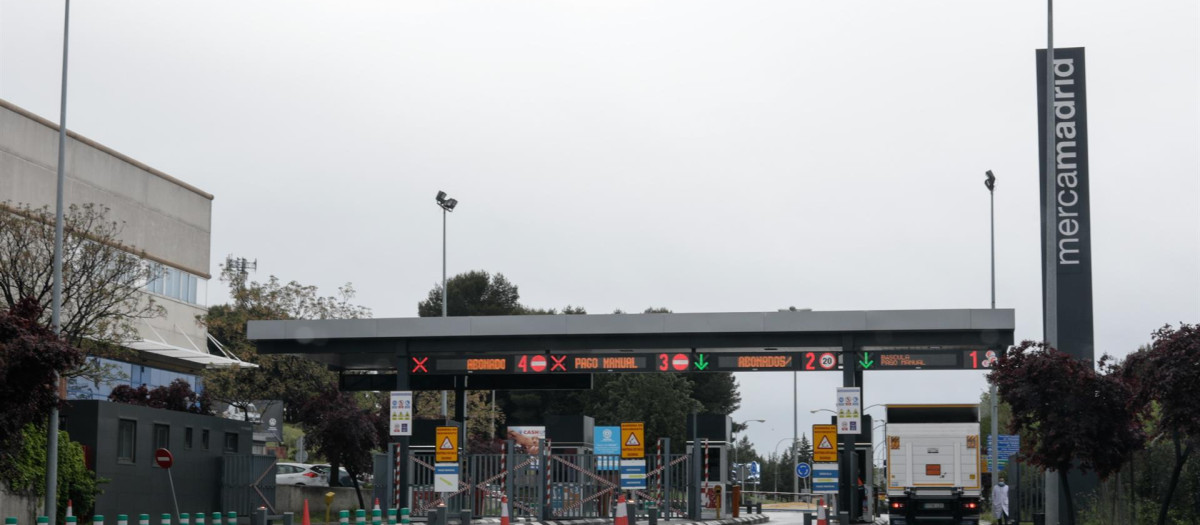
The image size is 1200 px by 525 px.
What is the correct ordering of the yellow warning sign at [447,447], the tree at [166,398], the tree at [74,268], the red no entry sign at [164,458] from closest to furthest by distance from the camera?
the yellow warning sign at [447,447]
the red no entry sign at [164,458]
the tree at [74,268]
the tree at [166,398]

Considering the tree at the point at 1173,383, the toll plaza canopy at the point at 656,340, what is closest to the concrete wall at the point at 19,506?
the toll plaza canopy at the point at 656,340

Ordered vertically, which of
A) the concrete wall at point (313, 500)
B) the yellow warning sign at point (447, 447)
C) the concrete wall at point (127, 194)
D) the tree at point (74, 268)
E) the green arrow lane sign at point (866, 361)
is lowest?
the concrete wall at point (313, 500)

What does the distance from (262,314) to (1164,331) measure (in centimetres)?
3930

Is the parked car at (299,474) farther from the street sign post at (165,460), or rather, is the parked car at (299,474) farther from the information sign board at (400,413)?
the information sign board at (400,413)

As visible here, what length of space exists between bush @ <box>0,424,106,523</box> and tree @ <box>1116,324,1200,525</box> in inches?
819

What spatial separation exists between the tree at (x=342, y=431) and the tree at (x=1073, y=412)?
23.2 metres

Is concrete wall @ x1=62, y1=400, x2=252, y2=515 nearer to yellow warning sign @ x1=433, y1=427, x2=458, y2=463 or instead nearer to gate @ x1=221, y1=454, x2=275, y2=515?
gate @ x1=221, y1=454, x2=275, y2=515

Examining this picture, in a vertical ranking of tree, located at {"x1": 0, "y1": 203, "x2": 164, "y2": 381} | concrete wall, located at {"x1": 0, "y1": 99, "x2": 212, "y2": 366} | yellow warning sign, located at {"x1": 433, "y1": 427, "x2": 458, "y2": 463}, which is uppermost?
concrete wall, located at {"x1": 0, "y1": 99, "x2": 212, "y2": 366}

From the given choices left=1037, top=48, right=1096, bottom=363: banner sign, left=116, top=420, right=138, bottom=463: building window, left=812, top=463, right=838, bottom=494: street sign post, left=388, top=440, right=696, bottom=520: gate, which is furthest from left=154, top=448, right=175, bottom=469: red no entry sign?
→ left=1037, top=48, right=1096, bottom=363: banner sign

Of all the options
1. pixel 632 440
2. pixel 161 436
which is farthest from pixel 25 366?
pixel 632 440

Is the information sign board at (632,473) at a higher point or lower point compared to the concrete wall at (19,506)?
higher

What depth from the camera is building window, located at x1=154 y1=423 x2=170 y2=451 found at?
32188mm

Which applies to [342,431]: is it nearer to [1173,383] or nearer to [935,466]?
[935,466]

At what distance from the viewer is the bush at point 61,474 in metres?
27.3
